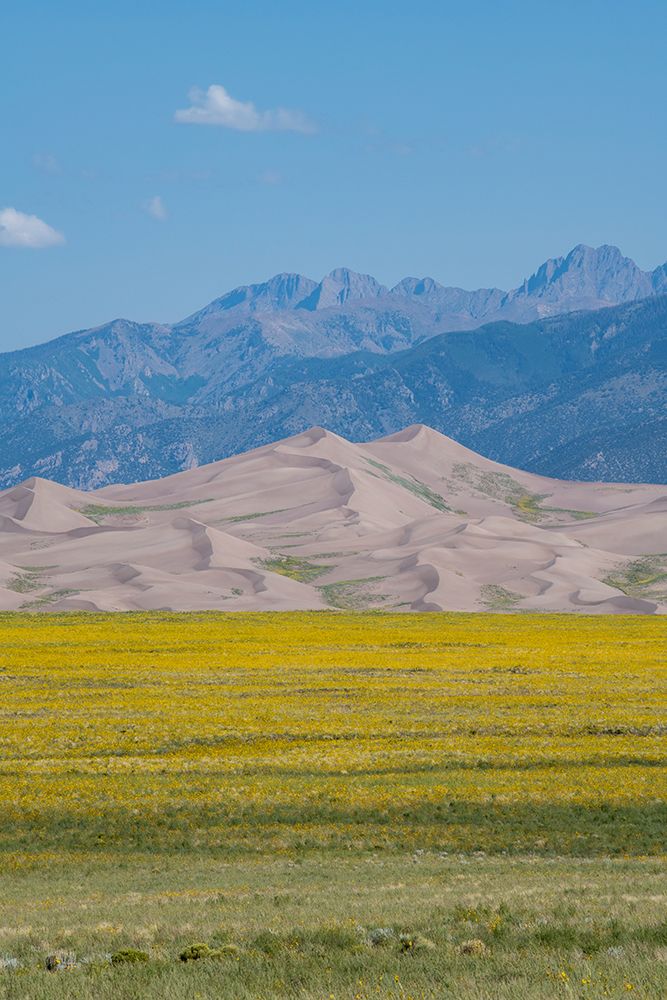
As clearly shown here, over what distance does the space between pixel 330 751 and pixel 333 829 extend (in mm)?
9438

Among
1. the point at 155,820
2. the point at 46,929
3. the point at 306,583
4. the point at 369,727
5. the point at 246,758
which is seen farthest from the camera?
the point at 306,583

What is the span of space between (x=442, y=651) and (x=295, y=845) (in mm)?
51281

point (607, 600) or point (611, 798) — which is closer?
point (611, 798)

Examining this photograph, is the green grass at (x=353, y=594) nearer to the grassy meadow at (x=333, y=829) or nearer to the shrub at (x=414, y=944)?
the grassy meadow at (x=333, y=829)

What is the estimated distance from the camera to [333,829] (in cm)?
3019

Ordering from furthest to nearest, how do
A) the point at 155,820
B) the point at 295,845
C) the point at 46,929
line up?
1. the point at 155,820
2. the point at 295,845
3. the point at 46,929

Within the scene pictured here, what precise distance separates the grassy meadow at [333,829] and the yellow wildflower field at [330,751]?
0.12 meters

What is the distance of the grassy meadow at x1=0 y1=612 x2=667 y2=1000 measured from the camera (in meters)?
15.6

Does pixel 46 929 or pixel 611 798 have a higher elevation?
pixel 46 929

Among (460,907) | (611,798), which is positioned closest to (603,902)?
(460,907)

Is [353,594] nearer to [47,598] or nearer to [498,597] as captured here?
[498,597]

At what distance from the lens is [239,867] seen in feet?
88.8

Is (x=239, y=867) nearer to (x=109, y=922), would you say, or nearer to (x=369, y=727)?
(x=109, y=922)

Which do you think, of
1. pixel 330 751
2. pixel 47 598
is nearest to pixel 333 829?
pixel 330 751
